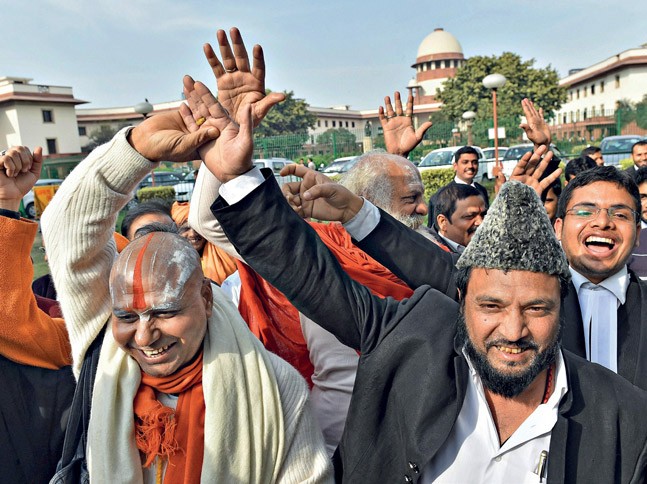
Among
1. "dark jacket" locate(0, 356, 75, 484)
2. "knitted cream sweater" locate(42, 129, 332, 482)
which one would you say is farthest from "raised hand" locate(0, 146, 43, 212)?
"dark jacket" locate(0, 356, 75, 484)

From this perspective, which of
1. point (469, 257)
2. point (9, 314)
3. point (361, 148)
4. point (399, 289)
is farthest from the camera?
point (361, 148)

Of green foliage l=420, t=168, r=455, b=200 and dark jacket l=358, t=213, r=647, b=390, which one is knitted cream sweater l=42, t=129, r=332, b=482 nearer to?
dark jacket l=358, t=213, r=647, b=390

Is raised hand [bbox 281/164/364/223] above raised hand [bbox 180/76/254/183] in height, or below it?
below

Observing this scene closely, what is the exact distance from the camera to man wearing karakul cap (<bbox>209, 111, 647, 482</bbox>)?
65.2 inches

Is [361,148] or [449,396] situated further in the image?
[361,148]

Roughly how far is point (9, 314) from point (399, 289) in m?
1.49

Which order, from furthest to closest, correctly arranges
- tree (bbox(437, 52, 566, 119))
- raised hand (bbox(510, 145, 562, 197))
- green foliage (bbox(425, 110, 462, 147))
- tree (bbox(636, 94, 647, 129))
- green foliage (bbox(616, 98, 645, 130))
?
tree (bbox(437, 52, 566, 119)) → green foliage (bbox(425, 110, 462, 147)) → green foliage (bbox(616, 98, 645, 130)) → tree (bbox(636, 94, 647, 129)) → raised hand (bbox(510, 145, 562, 197))

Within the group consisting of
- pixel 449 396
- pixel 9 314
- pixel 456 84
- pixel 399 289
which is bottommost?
pixel 449 396

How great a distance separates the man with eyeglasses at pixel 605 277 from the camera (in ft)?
7.10

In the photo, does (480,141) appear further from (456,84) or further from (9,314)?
(9,314)

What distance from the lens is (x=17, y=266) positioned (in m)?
1.89

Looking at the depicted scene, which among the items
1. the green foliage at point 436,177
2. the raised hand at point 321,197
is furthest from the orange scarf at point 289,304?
the green foliage at point 436,177

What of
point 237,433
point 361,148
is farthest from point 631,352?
point 361,148

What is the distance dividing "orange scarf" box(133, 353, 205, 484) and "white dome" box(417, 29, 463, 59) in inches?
2556
